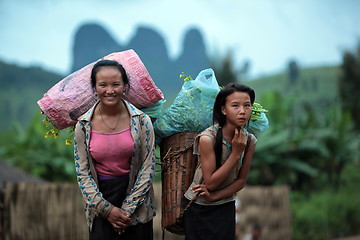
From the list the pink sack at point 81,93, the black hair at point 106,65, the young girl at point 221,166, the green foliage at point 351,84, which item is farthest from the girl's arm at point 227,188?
the green foliage at point 351,84

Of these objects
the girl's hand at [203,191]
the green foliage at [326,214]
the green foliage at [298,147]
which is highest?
the girl's hand at [203,191]

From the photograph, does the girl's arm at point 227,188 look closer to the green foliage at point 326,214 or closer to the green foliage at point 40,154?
the green foliage at point 40,154

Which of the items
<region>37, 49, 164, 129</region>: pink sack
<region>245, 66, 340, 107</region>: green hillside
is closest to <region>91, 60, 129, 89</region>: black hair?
<region>37, 49, 164, 129</region>: pink sack

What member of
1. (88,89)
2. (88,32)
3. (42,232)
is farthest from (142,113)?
(88,32)

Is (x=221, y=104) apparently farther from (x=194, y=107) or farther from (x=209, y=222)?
(x=209, y=222)

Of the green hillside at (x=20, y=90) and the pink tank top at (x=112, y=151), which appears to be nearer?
the pink tank top at (x=112, y=151)

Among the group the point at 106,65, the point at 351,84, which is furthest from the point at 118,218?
the point at 351,84

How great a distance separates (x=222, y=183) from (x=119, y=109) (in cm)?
73

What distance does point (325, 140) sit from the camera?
1514cm

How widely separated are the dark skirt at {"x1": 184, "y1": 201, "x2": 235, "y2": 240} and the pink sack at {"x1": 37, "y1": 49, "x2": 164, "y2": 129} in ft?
2.43

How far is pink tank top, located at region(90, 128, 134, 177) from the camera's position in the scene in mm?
3148

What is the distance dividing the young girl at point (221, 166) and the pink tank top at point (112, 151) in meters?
0.40

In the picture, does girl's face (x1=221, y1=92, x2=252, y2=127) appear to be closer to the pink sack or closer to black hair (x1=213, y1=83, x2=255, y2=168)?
black hair (x1=213, y1=83, x2=255, y2=168)

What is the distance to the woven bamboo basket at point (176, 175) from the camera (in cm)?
338
